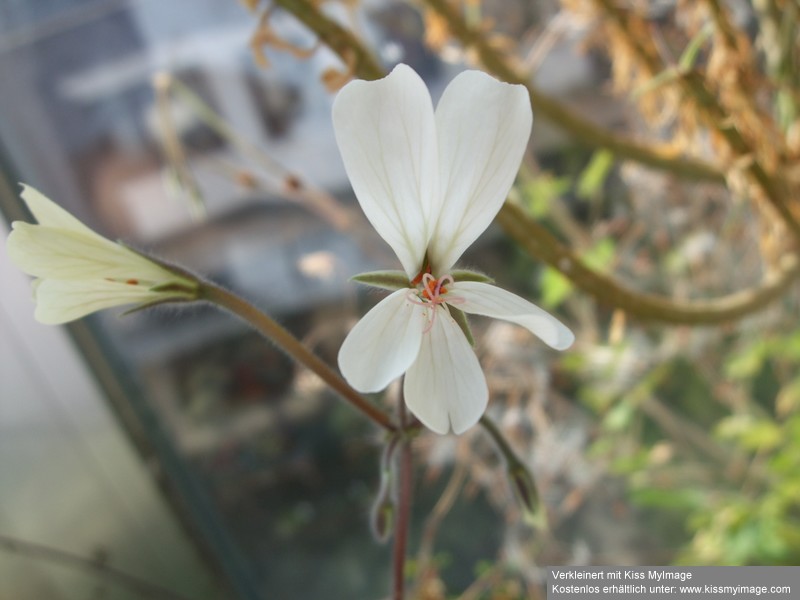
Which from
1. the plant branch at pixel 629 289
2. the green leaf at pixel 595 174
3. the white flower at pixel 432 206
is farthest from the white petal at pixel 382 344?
the green leaf at pixel 595 174

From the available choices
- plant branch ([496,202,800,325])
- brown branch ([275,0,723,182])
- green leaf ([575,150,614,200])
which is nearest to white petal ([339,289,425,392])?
plant branch ([496,202,800,325])

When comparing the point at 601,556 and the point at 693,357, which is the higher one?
the point at 693,357

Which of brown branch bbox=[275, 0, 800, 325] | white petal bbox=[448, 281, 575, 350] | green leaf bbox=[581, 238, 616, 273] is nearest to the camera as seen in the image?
white petal bbox=[448, 281, 575, 350]

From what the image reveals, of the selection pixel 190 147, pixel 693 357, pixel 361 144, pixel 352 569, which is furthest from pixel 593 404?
pixel 361 144

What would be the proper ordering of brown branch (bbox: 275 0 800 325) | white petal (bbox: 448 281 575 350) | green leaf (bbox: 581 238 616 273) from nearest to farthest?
white petal (bbox: 448 281 575 350)
brown branch (bbox: 275 0 800 325)
green leaf (bbox: 581 238 616 273)

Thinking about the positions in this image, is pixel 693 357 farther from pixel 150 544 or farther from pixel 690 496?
pixel 150 544

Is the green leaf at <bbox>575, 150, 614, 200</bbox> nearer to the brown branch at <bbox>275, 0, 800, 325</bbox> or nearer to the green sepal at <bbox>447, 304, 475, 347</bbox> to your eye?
the brown branch at <bbox>275, 0, 800, 325</bbox>

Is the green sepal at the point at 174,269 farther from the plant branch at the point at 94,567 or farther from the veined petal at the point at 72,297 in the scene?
the plant branch at the point at 94,567
